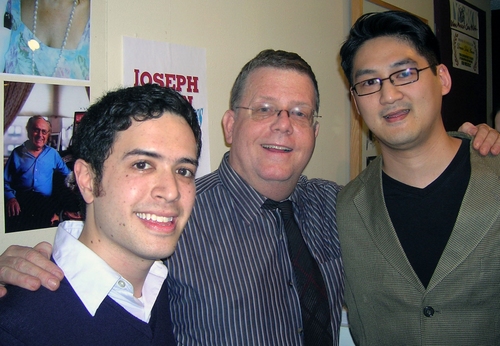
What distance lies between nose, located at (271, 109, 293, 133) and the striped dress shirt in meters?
0.24

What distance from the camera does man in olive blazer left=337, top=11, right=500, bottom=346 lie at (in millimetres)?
1367

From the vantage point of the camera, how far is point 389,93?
152cm

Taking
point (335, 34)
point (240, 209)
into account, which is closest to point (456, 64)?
point (335, 34)

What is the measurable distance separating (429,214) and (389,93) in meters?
0.49

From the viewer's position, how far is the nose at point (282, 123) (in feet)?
4.82

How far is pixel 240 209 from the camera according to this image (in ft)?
4.72

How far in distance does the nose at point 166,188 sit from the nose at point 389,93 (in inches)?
35.9

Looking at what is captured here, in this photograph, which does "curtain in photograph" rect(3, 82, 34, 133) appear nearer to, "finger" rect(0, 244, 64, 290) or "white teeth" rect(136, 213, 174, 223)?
"finger" rect(0, 244, 64, 290)

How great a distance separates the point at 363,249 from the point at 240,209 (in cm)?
52

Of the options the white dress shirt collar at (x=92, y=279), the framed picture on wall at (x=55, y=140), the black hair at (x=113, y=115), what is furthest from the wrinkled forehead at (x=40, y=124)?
the white dress shirt collar at (x=92, y=279)

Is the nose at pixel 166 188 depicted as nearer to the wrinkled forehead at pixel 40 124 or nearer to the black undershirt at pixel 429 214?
the wrinkled forehead at pixel 40 124

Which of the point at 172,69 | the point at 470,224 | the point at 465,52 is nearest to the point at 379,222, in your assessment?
the point at 470,224

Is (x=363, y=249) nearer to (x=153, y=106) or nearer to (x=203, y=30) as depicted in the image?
(x=153, y=106)

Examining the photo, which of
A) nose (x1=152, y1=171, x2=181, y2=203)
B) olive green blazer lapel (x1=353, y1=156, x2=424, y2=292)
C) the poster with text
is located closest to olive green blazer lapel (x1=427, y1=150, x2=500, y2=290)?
olive green blazer lapel (x1=353, y1=156, x2=424, y2=292)
